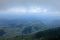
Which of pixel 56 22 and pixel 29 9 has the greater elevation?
pixel 29 9

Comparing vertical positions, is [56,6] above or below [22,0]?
below

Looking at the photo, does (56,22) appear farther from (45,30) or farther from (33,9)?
(33,9)

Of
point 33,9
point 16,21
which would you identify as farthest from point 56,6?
point 16,21

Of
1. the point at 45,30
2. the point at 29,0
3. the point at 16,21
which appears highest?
the point at 29,0

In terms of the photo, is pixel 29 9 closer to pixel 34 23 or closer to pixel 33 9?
pixel 33 9

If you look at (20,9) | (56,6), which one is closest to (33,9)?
(20,9)

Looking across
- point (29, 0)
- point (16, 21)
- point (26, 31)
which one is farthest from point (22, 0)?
point (26, 31)

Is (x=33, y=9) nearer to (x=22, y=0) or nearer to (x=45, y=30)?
(x=22, y=0)
